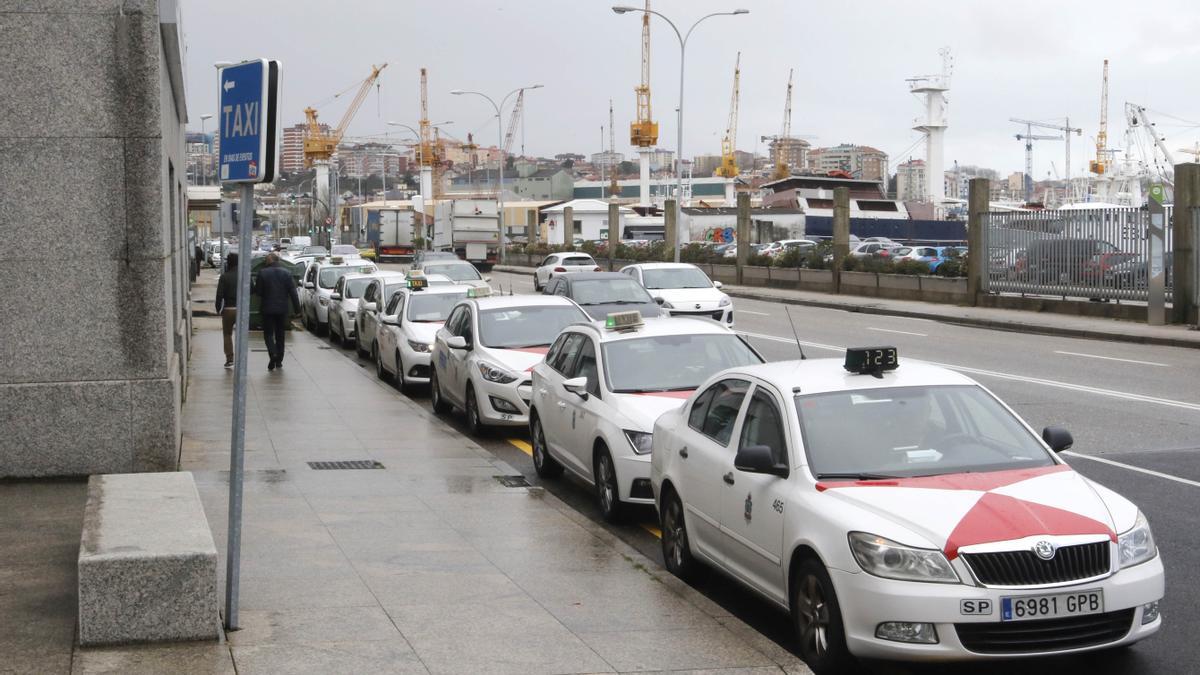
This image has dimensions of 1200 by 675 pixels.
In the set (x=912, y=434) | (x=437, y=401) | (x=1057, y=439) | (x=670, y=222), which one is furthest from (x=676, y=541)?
(x=670, y=222)

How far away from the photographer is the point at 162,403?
10352 millimetres

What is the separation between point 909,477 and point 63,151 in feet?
22.2

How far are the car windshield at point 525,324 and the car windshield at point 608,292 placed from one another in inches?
288

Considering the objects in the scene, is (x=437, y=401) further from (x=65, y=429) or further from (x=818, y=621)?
(x=818, y=621)

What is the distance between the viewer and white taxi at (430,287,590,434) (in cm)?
1530

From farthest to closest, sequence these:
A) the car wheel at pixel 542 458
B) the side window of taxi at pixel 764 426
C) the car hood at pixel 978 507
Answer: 1. the car wheel at pixel 542 458
2. the side window of taxi at pixel 764 426
3. the car hood at pixel 978 507

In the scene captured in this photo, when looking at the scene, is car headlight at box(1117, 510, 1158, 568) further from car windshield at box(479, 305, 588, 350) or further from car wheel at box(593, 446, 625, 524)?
car windshield at box(479, 305, 588, 350)

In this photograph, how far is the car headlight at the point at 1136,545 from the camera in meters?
6.31

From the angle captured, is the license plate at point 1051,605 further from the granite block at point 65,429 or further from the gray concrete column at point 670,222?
the gray concrete column at point 670,222

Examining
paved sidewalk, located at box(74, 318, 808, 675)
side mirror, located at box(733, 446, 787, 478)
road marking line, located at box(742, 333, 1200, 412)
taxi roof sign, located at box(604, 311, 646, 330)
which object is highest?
taxi roof sign, located at box(604, 311, 646, 330)

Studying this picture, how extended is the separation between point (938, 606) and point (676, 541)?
9.04ft

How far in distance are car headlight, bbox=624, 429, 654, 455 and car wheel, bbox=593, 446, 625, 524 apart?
24 cm

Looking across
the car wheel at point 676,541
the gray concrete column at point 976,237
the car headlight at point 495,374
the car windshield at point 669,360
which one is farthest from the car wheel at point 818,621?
the gray concrete column at point 976,237

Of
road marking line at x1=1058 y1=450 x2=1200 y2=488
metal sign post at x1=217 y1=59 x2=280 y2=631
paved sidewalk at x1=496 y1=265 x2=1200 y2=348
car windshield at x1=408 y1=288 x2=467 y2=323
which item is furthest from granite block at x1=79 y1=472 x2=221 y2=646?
paved sidewalk at x1=496 y1=265 x2=1200 y2=348
